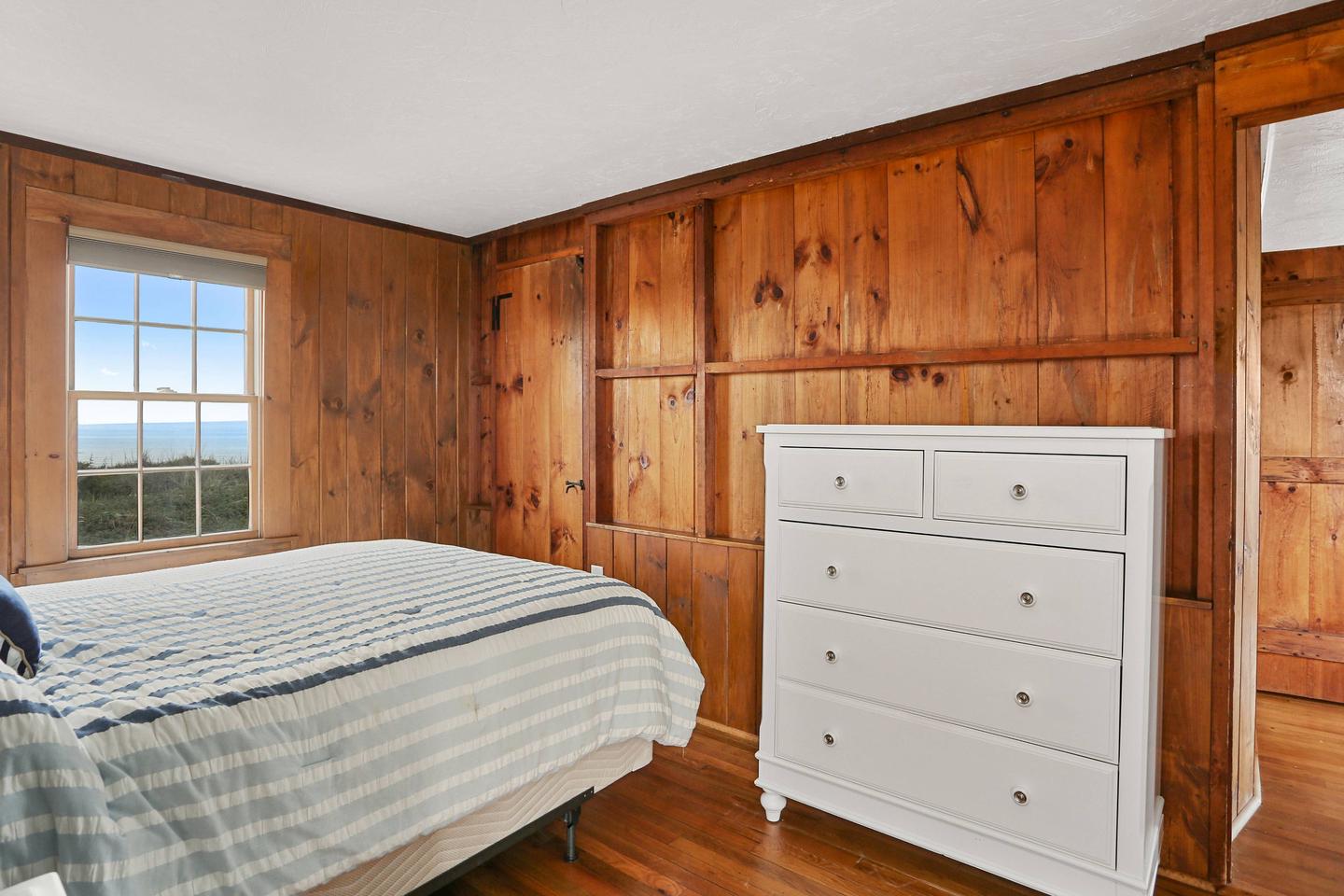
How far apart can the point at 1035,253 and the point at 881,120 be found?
75 cm

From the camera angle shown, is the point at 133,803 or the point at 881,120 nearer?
the point at 133,803

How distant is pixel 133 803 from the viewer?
46.8 inches

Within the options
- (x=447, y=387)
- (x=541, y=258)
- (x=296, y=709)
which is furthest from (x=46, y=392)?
(x=296, y=709)

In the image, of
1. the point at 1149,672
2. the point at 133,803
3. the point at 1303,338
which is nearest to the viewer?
the point at 133,803

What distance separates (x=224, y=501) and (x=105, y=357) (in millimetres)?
787

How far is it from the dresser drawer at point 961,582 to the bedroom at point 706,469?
1cm

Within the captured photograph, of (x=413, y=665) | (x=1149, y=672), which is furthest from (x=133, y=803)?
(x=1149, y=672)

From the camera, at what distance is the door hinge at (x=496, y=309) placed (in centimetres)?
428

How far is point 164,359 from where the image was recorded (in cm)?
324

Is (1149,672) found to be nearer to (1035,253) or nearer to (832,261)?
(1035,253)

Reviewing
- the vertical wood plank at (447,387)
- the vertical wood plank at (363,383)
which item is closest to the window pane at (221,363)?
the vertical wood plank at (363,383)

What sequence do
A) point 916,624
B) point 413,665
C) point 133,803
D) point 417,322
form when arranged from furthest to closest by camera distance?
point 417,322
point 916,624
point 413,665
point 133,803

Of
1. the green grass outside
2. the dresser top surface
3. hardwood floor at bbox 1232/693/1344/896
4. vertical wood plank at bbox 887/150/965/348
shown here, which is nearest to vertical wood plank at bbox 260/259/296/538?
the green grass outside

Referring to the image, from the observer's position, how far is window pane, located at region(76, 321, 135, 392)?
300cm
